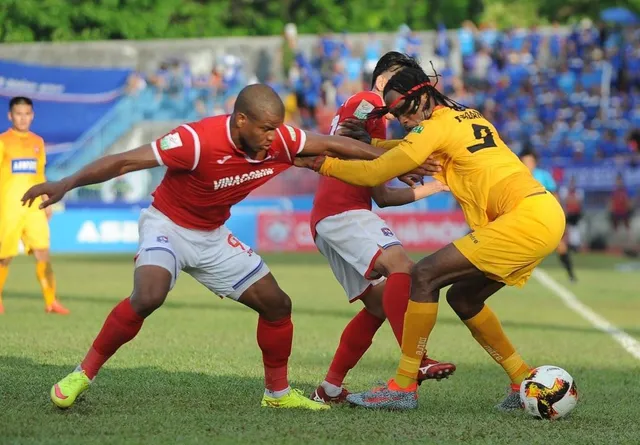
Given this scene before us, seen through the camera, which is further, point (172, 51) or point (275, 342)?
point (172, 51)

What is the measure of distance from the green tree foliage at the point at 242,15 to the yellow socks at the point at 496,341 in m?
38.9

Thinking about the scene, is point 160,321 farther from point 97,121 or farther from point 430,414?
point 97,121

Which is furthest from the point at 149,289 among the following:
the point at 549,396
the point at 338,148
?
the point at 549,396

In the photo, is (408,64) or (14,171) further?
(14,171)

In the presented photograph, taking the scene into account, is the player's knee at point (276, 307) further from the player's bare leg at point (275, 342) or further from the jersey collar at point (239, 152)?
the jersey collar at point (239, 152)

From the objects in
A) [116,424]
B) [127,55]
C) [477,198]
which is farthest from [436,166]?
[127,55]

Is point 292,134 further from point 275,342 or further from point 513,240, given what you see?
point 513,240

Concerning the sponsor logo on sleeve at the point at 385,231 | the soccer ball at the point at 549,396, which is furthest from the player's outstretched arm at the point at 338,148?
the soccer ball at the point at 549,396

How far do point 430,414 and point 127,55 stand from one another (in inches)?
1291

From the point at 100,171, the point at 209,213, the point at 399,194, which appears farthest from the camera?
the point at 399,194

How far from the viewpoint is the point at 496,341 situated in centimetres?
763

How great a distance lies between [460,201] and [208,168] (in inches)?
65.4

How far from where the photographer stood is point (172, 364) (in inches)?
361

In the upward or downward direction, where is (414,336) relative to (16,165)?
upward
